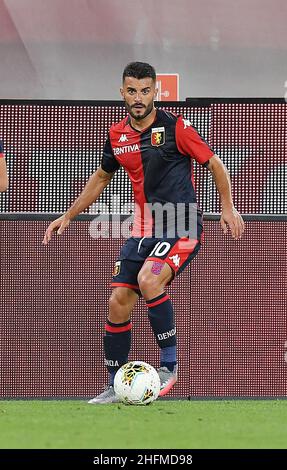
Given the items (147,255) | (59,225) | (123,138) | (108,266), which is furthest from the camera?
(108,266)

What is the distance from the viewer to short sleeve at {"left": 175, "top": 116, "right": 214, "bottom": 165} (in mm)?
8734

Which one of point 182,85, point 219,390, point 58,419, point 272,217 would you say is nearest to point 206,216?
point 272,217

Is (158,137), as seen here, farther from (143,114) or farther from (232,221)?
(232,221)

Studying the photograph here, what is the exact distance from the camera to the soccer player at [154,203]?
8734mm

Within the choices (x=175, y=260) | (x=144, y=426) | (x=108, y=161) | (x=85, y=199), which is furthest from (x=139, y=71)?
(x=144, y=426)

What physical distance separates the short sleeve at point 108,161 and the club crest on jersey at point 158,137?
0.38 metres

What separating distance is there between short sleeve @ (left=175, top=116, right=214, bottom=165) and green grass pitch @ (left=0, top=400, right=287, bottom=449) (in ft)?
4.96

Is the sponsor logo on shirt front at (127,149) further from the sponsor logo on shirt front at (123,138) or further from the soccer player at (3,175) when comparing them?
the soccer player at (3,175)

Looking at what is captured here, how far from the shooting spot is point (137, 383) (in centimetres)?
837

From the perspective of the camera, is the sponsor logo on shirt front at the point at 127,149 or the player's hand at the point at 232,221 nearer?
the player's hand at the point at 232,221

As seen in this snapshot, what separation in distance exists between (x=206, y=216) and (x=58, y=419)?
246cm

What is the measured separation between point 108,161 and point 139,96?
0.59 meters

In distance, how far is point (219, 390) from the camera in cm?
973

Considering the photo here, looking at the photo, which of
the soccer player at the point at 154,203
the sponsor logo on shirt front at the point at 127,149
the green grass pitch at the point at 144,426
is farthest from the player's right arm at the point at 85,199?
the green grass pitch at the point at 144,426
